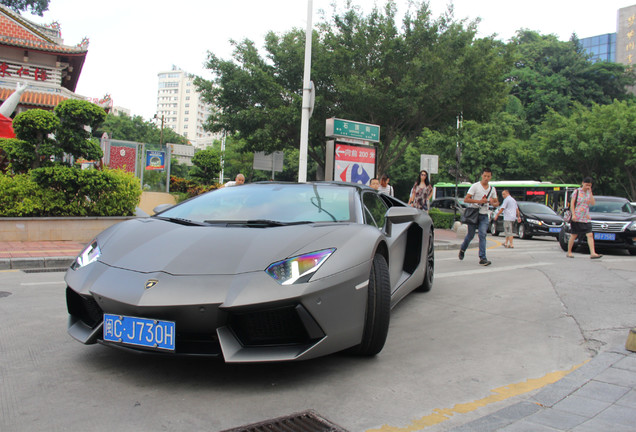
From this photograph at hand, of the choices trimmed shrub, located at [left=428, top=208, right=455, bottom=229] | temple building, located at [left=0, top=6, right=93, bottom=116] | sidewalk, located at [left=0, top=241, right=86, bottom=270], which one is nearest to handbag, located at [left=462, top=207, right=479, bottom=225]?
sidewalk, located at [left=0, top=241, right=86, bottom=270]

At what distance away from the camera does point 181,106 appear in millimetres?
163875

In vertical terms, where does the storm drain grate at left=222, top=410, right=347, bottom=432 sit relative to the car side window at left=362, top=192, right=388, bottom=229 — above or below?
below

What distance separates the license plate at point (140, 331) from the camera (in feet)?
8.34

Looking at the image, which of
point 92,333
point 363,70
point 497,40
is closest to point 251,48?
point 363,70

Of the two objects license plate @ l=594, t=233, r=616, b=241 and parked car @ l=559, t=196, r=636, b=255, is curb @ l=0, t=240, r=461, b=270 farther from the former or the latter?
license plate @ l=594, t=233, r=616, b=241

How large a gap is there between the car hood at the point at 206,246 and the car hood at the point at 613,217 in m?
10.2

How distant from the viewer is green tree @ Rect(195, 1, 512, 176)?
61.1 feet

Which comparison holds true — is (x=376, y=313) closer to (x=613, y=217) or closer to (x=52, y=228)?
(x=52, y=228)

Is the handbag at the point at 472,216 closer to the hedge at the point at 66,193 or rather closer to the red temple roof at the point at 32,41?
the hedge at the point at 66,193

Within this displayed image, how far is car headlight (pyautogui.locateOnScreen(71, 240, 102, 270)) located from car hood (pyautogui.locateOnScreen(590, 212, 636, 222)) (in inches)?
441

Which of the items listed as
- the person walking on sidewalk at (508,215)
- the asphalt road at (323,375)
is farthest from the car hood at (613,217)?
the asphalt road at (323,375)

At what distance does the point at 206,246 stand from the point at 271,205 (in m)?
0.90

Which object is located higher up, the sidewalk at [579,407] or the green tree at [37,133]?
the green tree at [37,133]

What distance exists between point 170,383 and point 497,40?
66.3ft
